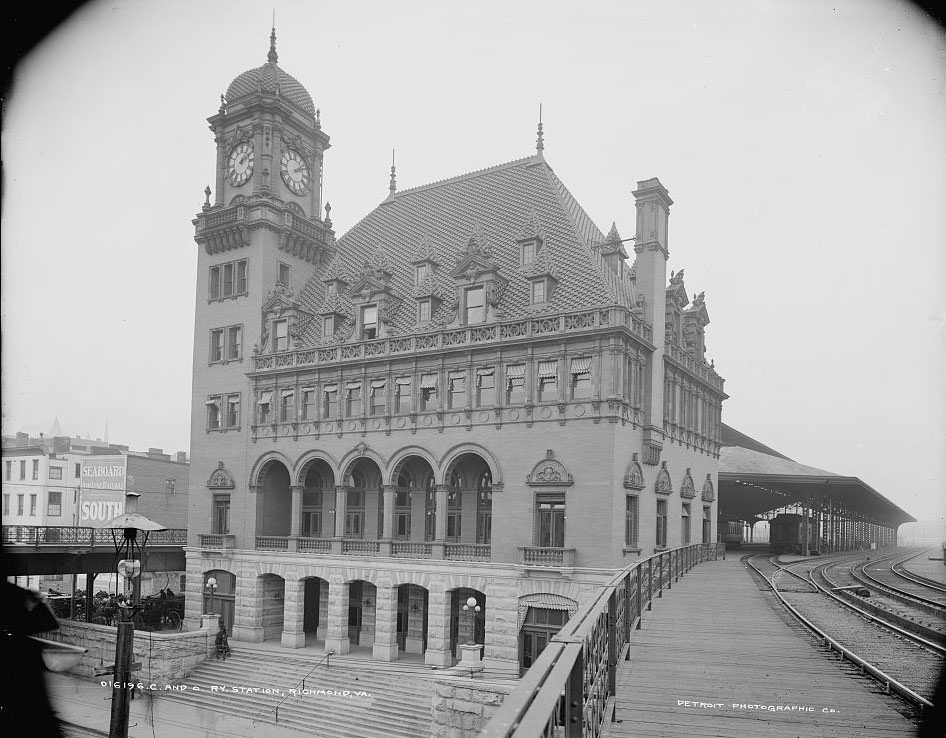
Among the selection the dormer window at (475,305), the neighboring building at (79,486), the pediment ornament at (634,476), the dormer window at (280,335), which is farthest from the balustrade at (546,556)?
the neighboring building at (79,486)

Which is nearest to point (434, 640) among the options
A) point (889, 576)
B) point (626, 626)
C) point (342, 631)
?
point (342, 631)

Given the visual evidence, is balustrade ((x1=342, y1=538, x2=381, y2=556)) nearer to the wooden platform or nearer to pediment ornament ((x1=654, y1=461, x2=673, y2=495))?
pediment ornament ((x1=654, y1=461, x2=673, y2=495))

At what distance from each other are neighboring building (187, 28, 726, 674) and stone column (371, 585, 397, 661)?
11cm

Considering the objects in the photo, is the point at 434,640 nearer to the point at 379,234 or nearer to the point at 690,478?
the point at 690,478

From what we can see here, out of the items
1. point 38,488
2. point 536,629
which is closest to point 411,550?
point 536,629

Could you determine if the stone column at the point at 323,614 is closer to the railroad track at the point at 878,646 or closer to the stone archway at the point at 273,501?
the stone archway at the point at 273,501

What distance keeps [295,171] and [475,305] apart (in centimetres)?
1735

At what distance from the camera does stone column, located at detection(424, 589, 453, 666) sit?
3616cm

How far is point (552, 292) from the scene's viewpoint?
3725cm

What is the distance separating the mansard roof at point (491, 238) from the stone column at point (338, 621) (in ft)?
42.0

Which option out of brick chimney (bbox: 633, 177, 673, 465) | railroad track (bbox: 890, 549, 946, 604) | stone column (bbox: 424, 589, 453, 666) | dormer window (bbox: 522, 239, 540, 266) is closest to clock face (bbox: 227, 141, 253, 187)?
dormer window (bbox: 522, 239, 540, 266)

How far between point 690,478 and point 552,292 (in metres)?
14.1

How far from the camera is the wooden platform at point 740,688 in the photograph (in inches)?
344

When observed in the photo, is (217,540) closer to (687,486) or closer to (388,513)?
(388,513)
